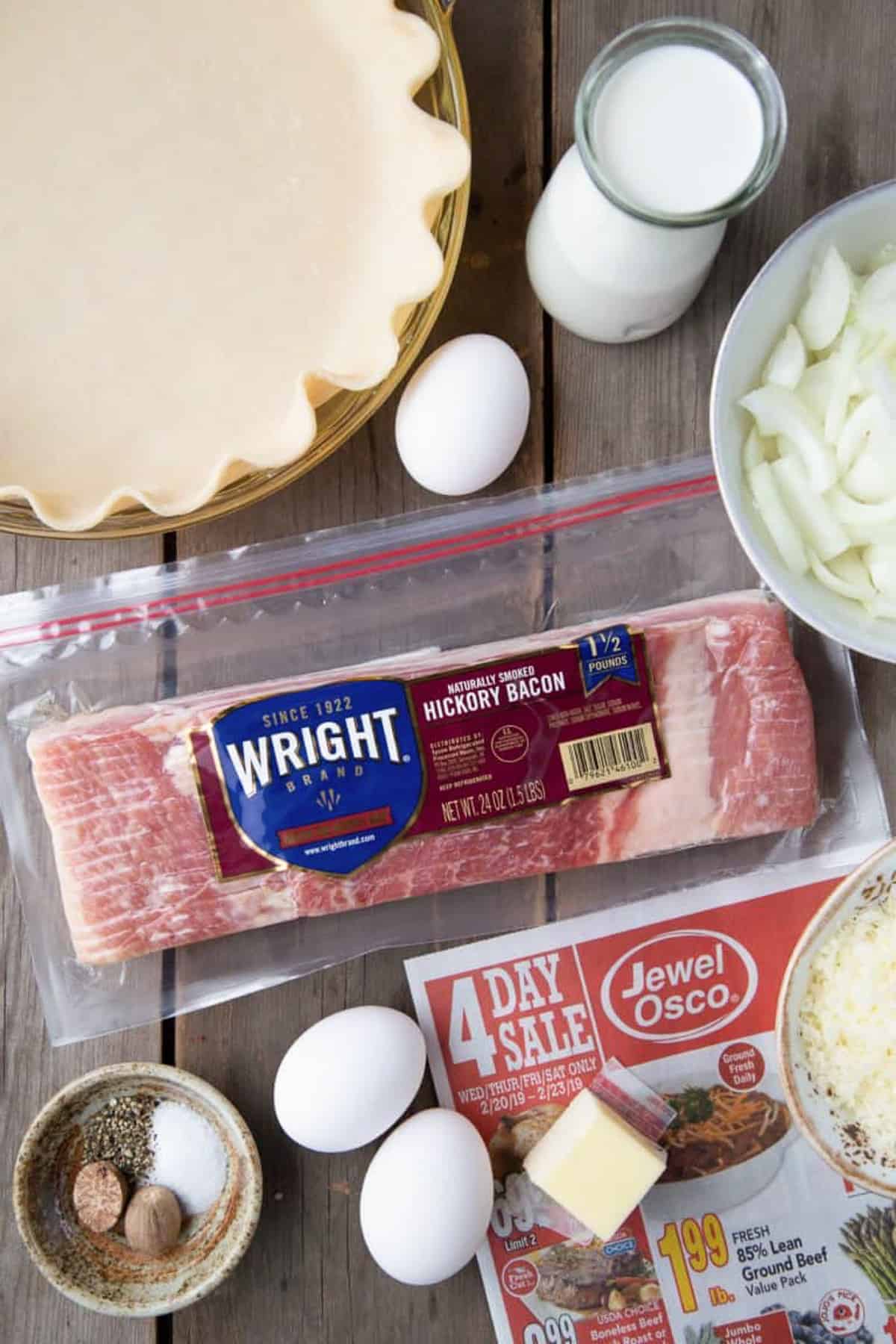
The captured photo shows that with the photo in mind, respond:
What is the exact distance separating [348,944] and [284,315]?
0.47 m

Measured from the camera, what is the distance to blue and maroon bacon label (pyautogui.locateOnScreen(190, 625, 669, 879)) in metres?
0.80

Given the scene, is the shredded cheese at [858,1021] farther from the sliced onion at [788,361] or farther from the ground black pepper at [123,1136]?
the ground black pepper at [123,1136]

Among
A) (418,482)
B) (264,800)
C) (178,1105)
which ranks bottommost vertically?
(178,1105)

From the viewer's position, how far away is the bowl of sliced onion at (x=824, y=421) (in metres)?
0.72

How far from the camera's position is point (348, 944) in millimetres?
862

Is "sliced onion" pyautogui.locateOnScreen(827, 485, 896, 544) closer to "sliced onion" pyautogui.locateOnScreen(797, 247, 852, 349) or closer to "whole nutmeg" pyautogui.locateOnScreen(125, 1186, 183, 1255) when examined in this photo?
"sliced onion" pyautogui.locateOnScreen(797, 247, 852, 349)

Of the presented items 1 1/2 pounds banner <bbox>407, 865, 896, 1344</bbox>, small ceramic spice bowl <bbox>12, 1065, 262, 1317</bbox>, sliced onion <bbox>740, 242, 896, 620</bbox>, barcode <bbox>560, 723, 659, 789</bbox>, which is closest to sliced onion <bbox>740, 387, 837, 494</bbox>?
sliced onion <bbox>740, 242, 896, 620</bbox>

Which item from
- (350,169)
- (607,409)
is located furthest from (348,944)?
(350,169)

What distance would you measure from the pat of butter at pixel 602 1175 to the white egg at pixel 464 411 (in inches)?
18.8

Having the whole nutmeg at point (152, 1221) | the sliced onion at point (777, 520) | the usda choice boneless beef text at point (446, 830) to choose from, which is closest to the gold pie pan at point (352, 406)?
the usda choice boneless beef text at point (446, 830)

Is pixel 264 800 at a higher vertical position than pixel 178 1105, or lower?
higher

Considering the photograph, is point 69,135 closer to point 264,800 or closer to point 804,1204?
point 264,800

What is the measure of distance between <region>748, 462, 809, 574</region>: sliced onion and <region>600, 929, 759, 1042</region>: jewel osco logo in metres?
0.30

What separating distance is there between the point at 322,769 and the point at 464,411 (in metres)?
0.27
